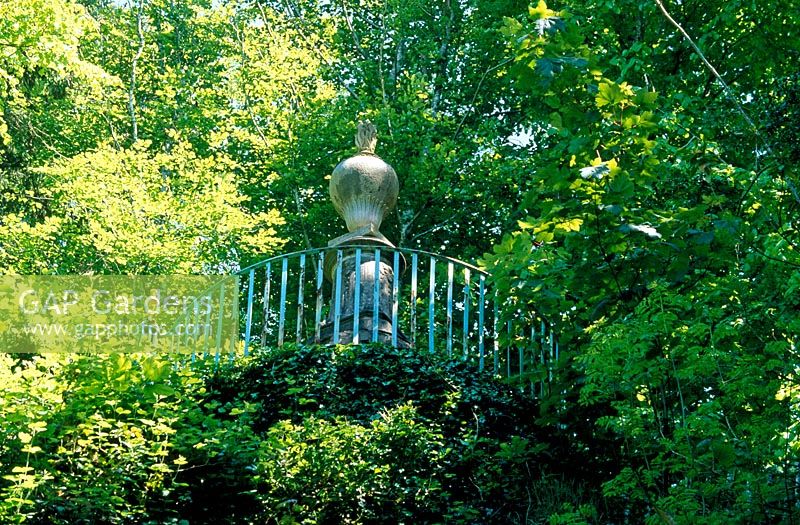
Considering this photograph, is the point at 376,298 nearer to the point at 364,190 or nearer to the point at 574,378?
the point at 364,190

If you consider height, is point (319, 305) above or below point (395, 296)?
below

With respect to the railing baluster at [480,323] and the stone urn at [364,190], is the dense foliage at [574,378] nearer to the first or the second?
the railing baluster at [480,323]

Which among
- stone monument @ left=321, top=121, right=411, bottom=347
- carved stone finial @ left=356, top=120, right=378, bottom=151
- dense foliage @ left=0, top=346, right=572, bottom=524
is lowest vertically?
dense foliage @ left=0, top=346, right=572, bottom=524

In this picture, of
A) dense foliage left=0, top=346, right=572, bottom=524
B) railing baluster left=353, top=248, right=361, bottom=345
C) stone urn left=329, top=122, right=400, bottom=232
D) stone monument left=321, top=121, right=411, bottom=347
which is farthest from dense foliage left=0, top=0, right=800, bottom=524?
stone urn left=329, top=122, right=400, bottom=232

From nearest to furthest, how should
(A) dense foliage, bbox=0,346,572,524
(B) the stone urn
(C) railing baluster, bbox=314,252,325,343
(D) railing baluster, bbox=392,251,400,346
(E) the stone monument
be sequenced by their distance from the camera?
(A) dense foliage, bbox=0,346,572,524 < (D) railing baluster, bbox=392,251,400,346 < (C) railing baluster, bbox=314,252,325,343 < (E) the stone monument < (B) the stone urn

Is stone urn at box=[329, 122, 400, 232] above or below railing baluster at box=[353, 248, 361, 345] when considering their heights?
above

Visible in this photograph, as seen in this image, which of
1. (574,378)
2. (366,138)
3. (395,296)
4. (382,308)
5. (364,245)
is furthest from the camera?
(366,138)

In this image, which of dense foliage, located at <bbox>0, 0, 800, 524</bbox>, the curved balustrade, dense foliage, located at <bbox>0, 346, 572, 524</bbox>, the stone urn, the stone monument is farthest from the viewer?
the stone urn

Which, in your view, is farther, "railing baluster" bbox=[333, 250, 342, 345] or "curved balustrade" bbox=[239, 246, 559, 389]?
"railing baluster" bbox=[333, 250, 342, 345]

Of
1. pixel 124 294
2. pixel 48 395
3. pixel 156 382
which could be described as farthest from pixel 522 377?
pixel 124 294

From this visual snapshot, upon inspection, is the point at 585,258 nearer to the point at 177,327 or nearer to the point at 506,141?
the point at 177,327

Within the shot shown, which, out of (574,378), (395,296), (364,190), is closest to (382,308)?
(395,296)

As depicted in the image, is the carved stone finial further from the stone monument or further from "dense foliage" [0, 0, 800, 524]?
"dense foliage" [0, 0, 800, 524]

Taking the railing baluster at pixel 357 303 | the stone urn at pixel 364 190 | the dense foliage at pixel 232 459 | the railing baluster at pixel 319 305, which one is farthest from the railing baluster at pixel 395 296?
the dense foliage at pixel 232 459
